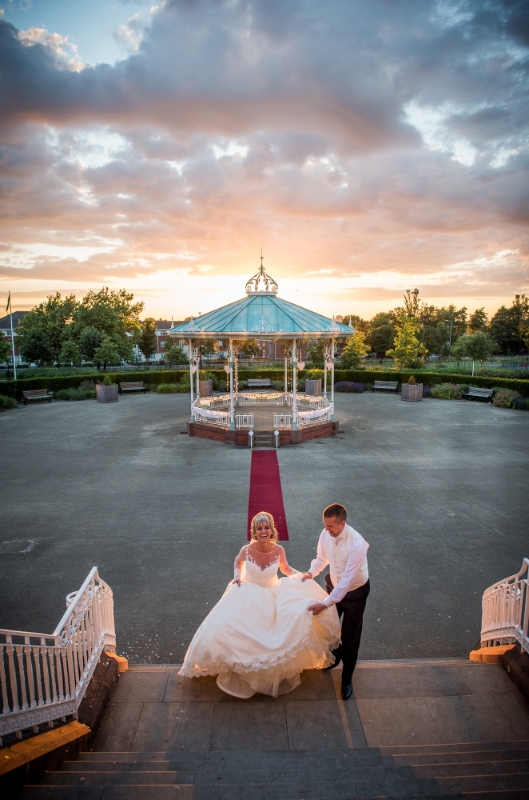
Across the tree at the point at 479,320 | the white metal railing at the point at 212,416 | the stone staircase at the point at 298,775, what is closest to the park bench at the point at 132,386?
the white metal railing at the point at 212,416

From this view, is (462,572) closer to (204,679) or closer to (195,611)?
(195,611)

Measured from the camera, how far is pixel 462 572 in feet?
24.7

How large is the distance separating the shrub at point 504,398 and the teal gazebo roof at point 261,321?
10549 millimetres

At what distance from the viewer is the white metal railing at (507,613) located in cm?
454

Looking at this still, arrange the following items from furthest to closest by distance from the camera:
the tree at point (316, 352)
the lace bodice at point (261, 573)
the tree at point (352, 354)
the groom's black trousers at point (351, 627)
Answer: the tree at point (316, 352) → the tree at point (352, 354) → the lace bodice at point (261, 573) → the groom's black trousers at point (351, 627)

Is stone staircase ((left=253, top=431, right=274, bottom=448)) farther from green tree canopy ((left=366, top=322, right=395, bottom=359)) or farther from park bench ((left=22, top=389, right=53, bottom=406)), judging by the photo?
green tree canopy ((left=366, top=322, right=395, bottom=359))

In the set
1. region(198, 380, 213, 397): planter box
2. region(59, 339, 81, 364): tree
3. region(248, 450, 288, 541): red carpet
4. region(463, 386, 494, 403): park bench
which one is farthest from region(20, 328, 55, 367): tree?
region(463, 386, 494, 403): park bench

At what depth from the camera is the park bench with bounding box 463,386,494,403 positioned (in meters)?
→ 24.9

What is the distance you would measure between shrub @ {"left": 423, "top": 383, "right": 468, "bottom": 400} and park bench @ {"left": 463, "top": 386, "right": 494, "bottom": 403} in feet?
1.08

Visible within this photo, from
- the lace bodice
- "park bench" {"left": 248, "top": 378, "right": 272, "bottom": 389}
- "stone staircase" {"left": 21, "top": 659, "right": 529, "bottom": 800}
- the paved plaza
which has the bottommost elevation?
the paved plaza

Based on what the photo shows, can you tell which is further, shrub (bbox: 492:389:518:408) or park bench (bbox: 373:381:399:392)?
park bench (bbox: 373:381:399:392)

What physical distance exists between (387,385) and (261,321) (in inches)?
619

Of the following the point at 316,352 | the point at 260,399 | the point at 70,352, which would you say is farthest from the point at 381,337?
the point at 260,399

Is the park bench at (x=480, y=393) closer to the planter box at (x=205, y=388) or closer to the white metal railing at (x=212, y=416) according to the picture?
the planter box at (x=205, y=388)
